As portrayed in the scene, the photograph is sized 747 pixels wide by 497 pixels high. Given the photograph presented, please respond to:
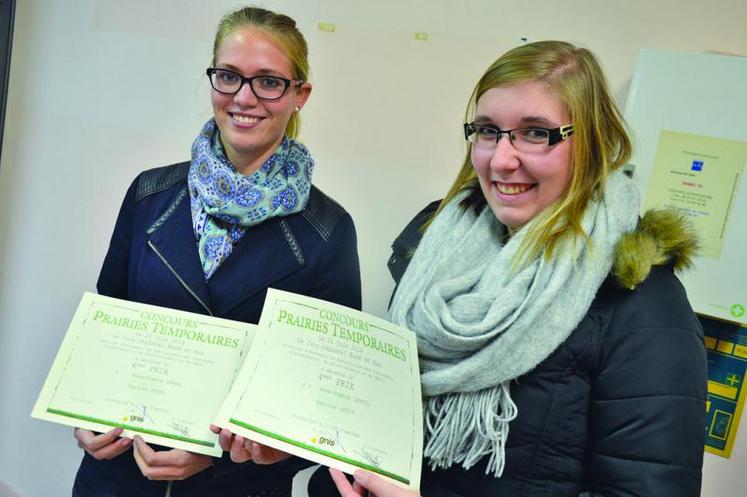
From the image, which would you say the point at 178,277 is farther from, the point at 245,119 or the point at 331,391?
the point at 331,391

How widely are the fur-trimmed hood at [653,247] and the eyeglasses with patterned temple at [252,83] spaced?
90 centimetres

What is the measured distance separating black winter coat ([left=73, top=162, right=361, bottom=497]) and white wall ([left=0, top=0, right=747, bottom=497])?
0.26 meters

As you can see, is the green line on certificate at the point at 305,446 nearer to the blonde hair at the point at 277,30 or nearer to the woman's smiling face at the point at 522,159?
the woman's smiling face at the point at 522,159

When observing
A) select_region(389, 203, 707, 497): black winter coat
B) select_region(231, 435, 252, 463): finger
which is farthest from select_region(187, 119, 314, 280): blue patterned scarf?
select_region(389, 203, 707, 497): black winter coat

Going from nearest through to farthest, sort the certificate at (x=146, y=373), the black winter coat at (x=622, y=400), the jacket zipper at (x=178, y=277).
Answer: the black winter coat at (x=622, y=400) < the certificate at (x=146, y=373) < the jacket zipper at (x=178, y=277)

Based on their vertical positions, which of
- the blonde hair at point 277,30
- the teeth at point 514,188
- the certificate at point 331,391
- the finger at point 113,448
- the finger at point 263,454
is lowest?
the finger at point 113,448

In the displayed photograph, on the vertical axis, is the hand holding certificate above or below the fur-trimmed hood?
below

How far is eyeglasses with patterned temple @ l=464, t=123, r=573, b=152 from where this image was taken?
107cm

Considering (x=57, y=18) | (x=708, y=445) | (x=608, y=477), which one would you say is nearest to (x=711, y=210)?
(x=708, y=445)

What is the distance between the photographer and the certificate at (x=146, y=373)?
115cm

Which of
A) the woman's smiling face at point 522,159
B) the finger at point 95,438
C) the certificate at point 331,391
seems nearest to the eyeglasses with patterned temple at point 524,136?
the woman's smiling face at point 522,159

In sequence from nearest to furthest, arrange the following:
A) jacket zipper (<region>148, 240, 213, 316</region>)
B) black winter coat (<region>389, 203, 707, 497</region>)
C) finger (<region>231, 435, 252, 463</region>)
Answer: black winter coat (<region>389, 203, 707, 497</region>)
finger (<region>231, 435, 252, 463</region>)
jacket zipper (<region>148, 240, 213, 316</region>)

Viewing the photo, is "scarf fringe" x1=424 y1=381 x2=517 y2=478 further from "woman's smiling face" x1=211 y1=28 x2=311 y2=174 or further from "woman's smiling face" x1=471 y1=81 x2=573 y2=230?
"woman's smiling face" x1=211 y1=28 x2=311 y2=174

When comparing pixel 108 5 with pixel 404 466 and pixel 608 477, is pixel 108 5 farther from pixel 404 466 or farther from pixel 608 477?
pixel 608 477
